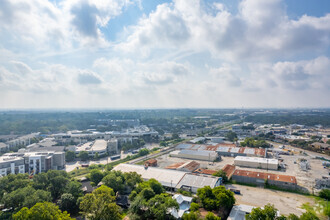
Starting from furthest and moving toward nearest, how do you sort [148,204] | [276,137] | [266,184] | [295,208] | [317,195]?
[276,137] → [266,184] → [317,195] → [295,208] → [148,204]

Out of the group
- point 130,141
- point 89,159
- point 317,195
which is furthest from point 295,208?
point 130,141

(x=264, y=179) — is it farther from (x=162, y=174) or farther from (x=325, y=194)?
(x=162, y=174)

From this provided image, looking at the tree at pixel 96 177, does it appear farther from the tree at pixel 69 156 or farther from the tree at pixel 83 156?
the tree at pixel 69 156

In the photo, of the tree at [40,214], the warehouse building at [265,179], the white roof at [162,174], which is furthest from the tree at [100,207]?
the warehouse building at [265,179]

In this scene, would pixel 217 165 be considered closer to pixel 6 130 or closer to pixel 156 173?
pixel 156 173

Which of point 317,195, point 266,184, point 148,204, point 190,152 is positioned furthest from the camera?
point 190,152

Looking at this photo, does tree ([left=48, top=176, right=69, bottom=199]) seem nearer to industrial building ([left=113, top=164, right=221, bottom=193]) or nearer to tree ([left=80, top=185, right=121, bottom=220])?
tree ([left=80, top=185, right=121, bottom=220])

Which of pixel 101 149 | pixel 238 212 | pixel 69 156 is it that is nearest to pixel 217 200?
pixel 238 212
